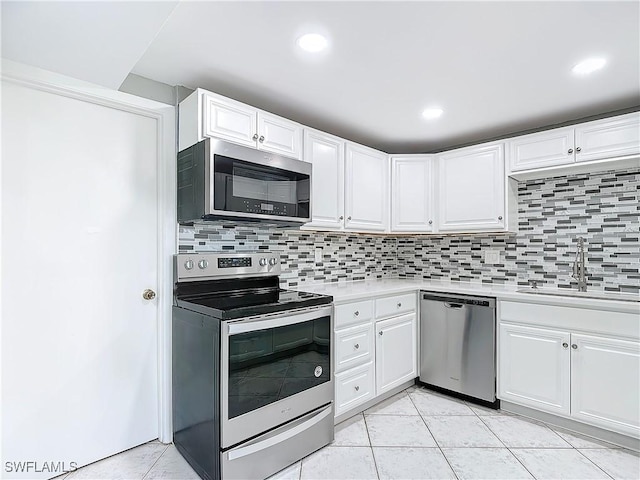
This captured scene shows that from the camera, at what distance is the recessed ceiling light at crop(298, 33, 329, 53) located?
5.62 feet

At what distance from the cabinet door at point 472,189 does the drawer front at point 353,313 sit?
3.85 feet

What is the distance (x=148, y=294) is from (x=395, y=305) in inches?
68.6

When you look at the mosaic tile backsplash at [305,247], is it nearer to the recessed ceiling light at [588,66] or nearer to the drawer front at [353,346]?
the drawer front at [353,346]

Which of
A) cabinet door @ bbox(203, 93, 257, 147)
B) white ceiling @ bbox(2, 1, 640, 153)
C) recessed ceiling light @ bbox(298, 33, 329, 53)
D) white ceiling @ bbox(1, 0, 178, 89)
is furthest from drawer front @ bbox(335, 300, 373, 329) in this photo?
white ceiling @ bbox(1, 0, 178, 89)

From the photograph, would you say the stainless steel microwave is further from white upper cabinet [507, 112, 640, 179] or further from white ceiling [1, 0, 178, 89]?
white upper cabinet [507, 112, 640, 179]

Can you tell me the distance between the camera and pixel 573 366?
2279mm

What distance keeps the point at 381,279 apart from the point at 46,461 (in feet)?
9.27

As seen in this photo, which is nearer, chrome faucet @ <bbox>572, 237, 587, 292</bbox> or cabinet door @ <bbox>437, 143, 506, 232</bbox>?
chrome faucet @ <bbox>572, 237, 587, 292</bbox>

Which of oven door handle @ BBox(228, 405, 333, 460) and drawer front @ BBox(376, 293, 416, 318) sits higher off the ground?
drawer front @ BBox(376, 293, 416, 318)

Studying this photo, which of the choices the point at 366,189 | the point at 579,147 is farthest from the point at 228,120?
the point at 579,147

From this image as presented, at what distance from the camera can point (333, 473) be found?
6.17ft

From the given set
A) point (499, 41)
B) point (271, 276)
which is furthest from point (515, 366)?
point (499, 41)

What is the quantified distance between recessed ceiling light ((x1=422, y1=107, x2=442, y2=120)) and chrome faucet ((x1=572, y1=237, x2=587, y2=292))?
1408mm

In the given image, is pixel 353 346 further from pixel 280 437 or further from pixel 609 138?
pixel 609 138
